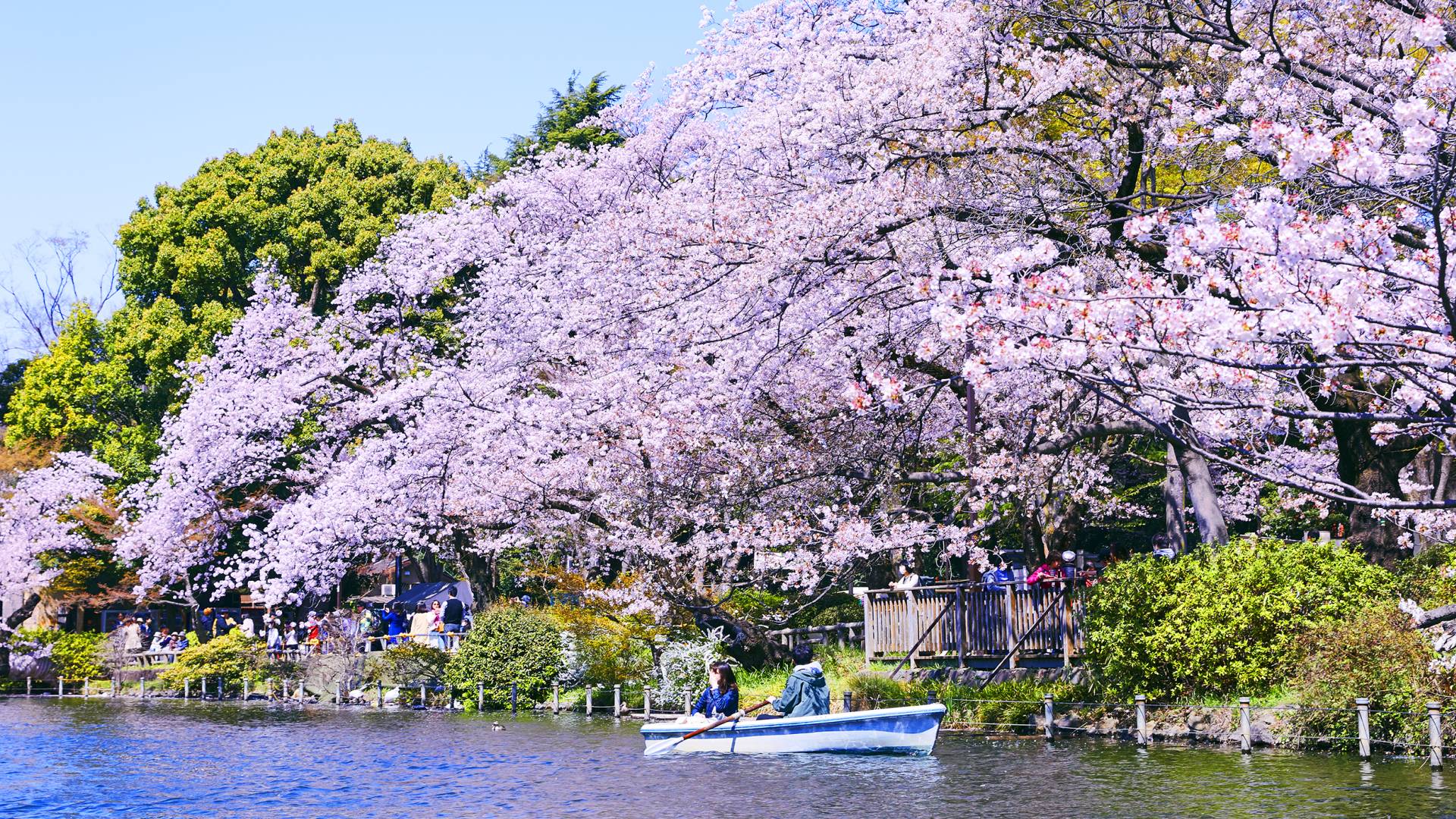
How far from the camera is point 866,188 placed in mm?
18219

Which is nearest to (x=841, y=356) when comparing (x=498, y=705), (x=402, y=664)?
(x=498, y=705)

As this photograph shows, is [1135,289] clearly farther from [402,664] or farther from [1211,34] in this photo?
[402,664]

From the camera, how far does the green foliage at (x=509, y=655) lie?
96.0ft

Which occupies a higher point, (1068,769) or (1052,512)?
(1052,512)

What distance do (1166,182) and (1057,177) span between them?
354cm

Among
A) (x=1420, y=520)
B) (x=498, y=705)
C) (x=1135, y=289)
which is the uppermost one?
(x=1135, y=289)

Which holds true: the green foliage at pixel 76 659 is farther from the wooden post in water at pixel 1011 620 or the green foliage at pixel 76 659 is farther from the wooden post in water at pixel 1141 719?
the wooden post in water at pixel 1141 719

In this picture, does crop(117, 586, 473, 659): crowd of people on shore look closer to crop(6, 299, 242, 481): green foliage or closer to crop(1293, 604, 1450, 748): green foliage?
crop(6, 299, 242, 481): green foliage

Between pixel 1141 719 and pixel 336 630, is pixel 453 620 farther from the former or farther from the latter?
pixel 1141 719

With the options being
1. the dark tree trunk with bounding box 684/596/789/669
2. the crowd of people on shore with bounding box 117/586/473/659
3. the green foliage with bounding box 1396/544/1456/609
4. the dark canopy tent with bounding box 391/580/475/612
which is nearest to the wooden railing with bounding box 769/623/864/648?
the dark tree trunk with bounding box 684/596/789/669

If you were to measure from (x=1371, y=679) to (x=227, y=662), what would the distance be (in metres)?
29.1

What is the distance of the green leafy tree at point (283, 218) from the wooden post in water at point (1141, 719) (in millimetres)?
28975

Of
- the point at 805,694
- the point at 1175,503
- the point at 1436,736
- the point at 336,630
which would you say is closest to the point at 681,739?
the point at 805,694

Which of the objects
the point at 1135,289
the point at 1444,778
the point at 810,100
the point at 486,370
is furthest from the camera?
the point at 486,370
